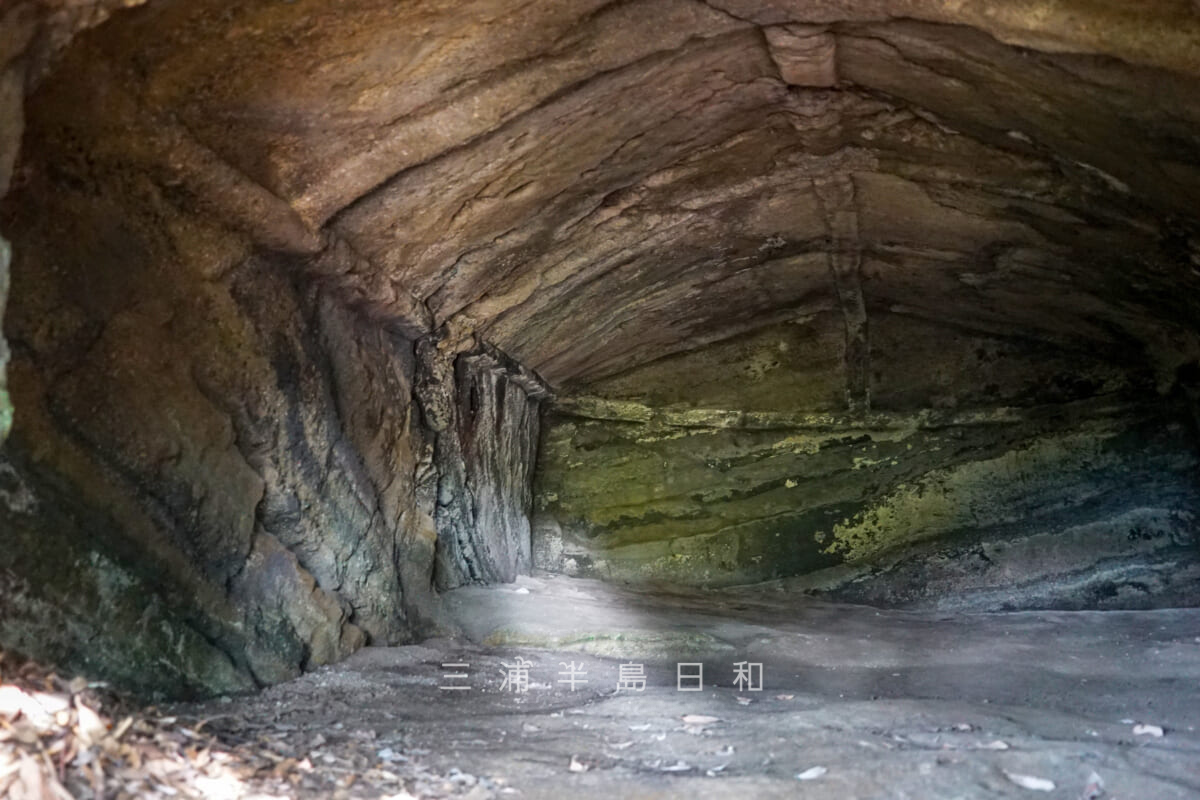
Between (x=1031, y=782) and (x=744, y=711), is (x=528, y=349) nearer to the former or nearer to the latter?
(x=744, y=711)

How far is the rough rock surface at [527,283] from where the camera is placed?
125 inches

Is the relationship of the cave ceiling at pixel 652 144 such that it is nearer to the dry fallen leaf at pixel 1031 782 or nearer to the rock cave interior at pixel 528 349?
the rock cave interior at pixel 528 349

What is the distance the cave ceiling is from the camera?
3305mm

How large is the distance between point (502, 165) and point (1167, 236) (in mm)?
3266

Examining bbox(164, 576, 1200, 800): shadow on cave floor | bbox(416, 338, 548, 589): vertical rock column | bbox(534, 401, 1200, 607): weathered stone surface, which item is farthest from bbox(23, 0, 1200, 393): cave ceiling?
bbox(164, 576, 1200, 800): shadow on cave floor

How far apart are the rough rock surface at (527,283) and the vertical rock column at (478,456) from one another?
38 millimetres

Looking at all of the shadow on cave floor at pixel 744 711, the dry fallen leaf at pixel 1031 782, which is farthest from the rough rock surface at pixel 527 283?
the dry fallen leaf at pixel 1031 782

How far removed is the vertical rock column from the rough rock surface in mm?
38

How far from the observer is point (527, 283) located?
5.90 metres

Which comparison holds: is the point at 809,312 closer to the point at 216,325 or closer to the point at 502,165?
the point at 502,165

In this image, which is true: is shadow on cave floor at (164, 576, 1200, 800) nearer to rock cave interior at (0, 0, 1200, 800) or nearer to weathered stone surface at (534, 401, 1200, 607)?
rock cave interior at (0, 0, 1200, 800)

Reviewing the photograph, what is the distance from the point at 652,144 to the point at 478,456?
8.42 ft

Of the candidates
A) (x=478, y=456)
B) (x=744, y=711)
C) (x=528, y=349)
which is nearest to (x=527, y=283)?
(x=528, y=349)

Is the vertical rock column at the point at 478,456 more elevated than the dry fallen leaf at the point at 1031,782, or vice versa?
the vertical rock column at the point at 478,456
